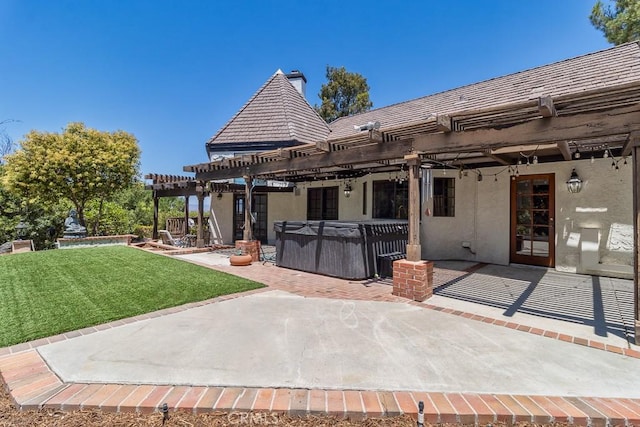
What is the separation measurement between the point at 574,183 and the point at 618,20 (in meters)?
14.1

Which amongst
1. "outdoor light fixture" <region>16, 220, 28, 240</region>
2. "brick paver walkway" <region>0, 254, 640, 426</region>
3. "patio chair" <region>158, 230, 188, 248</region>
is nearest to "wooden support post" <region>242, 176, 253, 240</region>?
"patio chair" <region>158, 230, 188, 248</region>

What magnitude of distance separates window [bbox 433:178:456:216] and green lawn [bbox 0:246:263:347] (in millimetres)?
6729

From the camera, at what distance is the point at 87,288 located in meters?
6.08

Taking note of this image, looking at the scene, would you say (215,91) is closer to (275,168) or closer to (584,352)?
(275,168)

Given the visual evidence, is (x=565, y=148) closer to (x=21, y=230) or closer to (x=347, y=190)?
(x=347, y=190)

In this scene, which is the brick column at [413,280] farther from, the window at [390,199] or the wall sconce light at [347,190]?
the wall sconce light at [347,190]

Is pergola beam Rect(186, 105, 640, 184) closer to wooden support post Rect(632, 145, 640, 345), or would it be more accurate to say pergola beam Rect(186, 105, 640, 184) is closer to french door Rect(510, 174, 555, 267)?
wooden support post Rect(632, 145, 640, 345)

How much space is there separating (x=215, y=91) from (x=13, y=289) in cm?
1899

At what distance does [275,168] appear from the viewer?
8.57 m

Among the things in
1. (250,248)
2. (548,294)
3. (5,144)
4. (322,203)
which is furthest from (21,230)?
(548,294)

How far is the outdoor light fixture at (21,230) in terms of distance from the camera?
12988mm

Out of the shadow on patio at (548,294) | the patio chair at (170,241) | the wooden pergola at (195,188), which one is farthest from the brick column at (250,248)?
the shadow on patio at (548,294)

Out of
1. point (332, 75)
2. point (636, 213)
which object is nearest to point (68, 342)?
point (636, 213)

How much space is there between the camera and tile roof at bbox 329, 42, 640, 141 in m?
7.56
